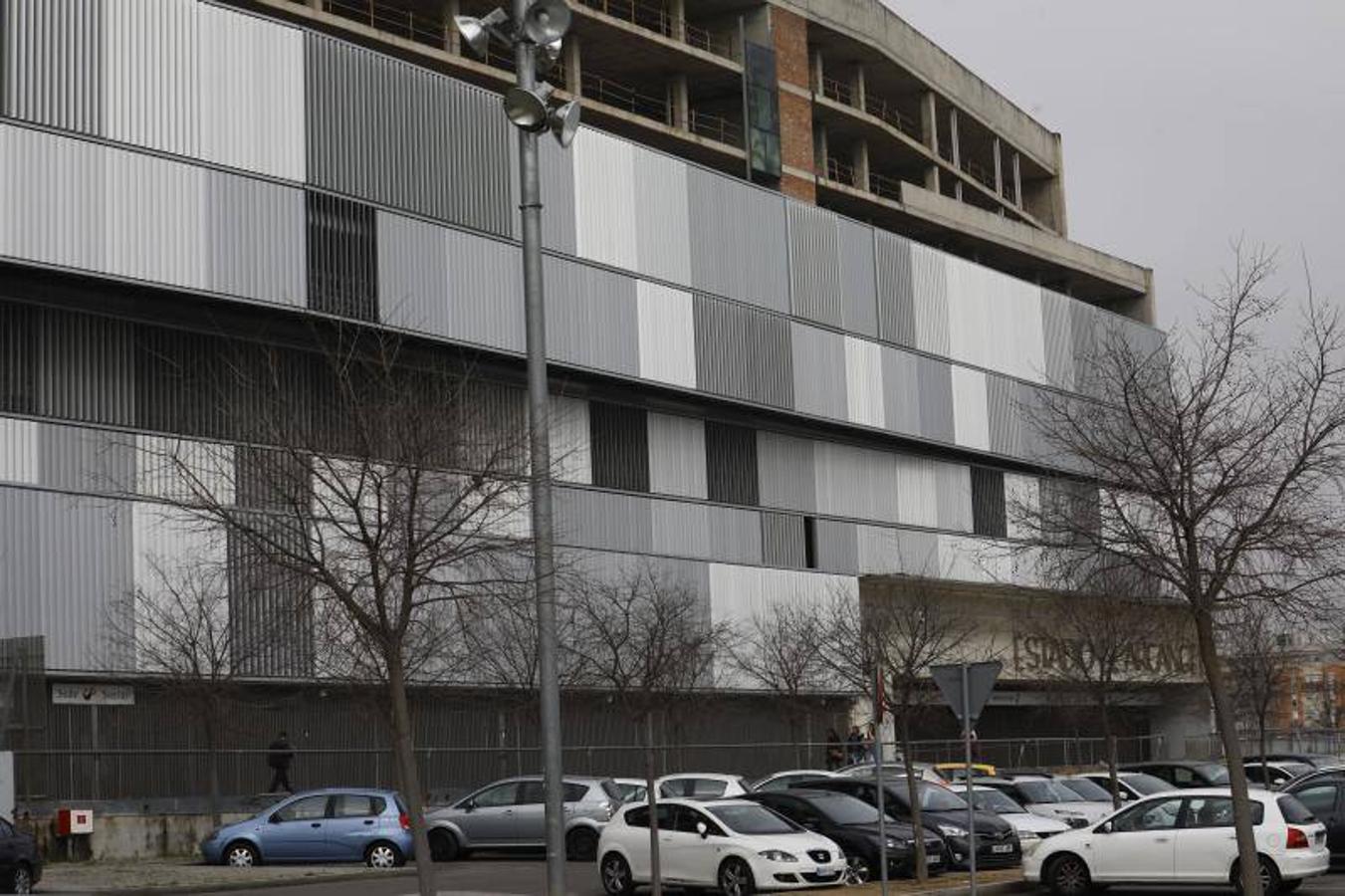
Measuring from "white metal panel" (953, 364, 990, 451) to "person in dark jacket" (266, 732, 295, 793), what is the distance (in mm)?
26854

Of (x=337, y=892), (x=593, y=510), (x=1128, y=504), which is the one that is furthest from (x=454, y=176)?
(x=1128, y=504)

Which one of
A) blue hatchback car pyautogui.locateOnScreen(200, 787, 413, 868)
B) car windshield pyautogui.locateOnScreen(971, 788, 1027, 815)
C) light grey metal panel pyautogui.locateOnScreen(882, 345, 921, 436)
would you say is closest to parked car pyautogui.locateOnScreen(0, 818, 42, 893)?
blue hatchback car pyautogui.locateOnScreen(200, 787, 413, 868)

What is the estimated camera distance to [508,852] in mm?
35438

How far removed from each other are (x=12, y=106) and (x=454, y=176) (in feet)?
35.8

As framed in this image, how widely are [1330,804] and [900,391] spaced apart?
91.9 feet

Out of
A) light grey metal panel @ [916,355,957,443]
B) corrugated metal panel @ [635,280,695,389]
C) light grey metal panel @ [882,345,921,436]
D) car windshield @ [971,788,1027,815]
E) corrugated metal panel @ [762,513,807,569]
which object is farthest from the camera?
light grey metal panel @ [916,355,957,443]

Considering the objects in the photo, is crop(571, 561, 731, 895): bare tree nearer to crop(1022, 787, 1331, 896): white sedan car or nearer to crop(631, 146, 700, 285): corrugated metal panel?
crop(631, 146, 700, 285): corrugated metal panel

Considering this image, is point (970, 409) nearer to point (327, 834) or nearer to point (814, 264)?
point (814, 264)

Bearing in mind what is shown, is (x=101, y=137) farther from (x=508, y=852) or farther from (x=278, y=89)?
(x=508, y=852)

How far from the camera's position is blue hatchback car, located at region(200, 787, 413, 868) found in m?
32.7

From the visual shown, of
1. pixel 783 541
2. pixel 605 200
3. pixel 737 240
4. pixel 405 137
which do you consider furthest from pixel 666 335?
pixel 405 137

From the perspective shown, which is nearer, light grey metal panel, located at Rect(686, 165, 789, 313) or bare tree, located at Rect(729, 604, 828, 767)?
bare tree, located at Rect(729, 604, 828, 767)

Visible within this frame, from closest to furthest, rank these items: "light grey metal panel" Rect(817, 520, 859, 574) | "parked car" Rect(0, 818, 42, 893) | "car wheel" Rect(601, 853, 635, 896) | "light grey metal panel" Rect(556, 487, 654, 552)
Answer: "parked car" Rect(0, 818, 42, 893), "car wheel" Rect(601, 853, 635, 896), "light grey metal panel" Rect(556, 487, 654, 552), "light grey metal panel" Rect(817, 520, 859, 574)

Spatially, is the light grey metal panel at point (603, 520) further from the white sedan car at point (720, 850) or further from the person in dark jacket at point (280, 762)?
the white sedan car at point (720, 850)
